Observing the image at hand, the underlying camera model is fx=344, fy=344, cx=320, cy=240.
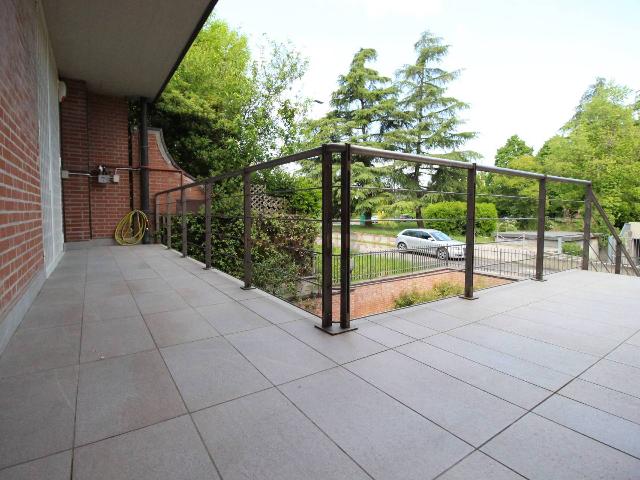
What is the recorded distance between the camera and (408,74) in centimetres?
1780

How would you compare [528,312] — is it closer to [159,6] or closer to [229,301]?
[229,301]

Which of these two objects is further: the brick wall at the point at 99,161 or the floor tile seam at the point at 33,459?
the brick wall at the point at 99,161

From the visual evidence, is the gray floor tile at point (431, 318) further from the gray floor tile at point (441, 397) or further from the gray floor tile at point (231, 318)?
the gray floor tile at point (231, 318)

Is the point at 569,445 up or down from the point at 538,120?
down

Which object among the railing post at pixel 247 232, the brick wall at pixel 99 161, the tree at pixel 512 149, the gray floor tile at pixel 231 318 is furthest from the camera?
the tree at pixel 512 149

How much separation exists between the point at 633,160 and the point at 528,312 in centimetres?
1689

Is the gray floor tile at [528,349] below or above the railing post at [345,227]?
below

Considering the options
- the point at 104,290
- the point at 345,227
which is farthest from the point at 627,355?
the point at 104,290

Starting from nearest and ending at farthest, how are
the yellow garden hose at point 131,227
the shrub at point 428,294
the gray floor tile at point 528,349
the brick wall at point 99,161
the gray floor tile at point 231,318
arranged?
the gray floor tile at point 528,349, the gray floor tile at point 231,318, the shrub at point 428,294, the brick wall at point 99,161, the yellow garden hose at point 131,227

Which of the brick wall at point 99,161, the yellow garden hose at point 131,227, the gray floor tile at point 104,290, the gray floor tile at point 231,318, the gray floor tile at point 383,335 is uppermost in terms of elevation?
the brick wall at point 99,161

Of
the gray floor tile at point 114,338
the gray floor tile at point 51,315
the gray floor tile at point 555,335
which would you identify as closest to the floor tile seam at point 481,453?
the gray floor tile at point 555,335

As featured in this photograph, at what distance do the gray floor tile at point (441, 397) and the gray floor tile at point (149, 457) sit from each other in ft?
2.25

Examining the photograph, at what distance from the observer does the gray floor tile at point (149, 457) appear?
2.88ft

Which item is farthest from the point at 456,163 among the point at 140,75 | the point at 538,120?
the point at 538,120
